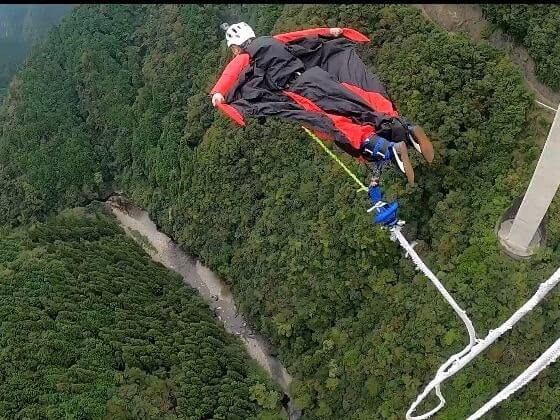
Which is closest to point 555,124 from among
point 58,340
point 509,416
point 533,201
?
point 533,201

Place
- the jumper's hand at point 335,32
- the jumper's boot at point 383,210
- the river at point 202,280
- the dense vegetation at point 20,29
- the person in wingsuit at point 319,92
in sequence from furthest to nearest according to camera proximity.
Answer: the dense vegetation at point 20,29 < the river at point 202,280 < the jumper's hand at point 335,32 < the person in wingsuit at point 319,92 < the jumper's boot at point 383,210

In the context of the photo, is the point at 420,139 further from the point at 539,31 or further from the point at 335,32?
the point at 539,31

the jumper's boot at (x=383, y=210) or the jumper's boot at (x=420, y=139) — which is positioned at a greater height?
the jumper's boot at (x=420, y=139)

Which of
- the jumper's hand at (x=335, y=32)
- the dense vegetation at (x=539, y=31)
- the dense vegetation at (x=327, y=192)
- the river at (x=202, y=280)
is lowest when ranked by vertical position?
the river at (x=202, y=280)

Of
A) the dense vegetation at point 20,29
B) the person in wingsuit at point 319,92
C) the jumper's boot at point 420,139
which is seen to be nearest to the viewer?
the jumper's boot at point 420,139

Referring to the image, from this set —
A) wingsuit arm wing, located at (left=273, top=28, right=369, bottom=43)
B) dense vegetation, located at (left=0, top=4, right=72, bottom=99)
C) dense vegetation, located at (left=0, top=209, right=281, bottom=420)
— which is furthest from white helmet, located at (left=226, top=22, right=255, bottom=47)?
dense vegetation, located at (left=0, top=4, right=72, bottom=99)

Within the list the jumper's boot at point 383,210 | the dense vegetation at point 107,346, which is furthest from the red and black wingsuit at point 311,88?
the dense vegetation at point 107,346

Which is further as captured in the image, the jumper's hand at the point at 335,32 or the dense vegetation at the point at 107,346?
the dense vegetation at the point at 107,346

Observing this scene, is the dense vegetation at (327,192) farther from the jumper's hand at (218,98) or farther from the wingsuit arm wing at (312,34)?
the jumper's hand at (218,98)

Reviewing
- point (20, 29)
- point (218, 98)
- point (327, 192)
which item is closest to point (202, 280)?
point (327, 192)
